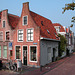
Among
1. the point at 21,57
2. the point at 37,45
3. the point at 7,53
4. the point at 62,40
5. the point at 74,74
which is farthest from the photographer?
the point at 62,40

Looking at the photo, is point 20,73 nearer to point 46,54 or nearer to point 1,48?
point 46,54

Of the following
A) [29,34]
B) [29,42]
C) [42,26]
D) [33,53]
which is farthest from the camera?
[42,26]

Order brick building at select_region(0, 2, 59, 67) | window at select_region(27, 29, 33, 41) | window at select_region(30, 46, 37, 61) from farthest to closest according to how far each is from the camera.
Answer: window at select_region(27, 29, 33, 41), window at select_region(30, 46, 37, 61), brick building at select_region(0, 2, 59, 67)

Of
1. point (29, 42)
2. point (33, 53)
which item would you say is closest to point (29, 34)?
point (29, 42)

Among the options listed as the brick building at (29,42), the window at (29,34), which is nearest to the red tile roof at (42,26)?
the brick building at (29,42)

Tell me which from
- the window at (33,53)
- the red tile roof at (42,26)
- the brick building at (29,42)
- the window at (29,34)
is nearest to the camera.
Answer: the brick building at (29,42)

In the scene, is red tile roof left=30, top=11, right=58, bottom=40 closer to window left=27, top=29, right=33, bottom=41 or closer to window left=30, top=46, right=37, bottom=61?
window left=27, top=29, right=33, bottom=41

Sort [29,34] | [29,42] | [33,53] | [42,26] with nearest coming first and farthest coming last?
1. [33,53]
2. [29,42]
3. [29,34]
4. [42,26]

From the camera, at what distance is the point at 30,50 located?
55.1ft

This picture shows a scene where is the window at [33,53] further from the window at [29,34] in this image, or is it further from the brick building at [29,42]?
the window at [29,34]

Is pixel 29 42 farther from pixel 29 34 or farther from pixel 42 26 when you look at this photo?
pixel 42 26

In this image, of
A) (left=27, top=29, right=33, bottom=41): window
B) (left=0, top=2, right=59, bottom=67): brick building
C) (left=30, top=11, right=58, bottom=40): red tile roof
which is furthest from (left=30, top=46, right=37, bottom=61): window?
(left=30, top=11, right=58, bottom=40): red tile roof

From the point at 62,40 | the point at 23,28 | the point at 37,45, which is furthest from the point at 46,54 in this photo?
the point at 62,40

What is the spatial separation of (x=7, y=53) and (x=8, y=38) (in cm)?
251
